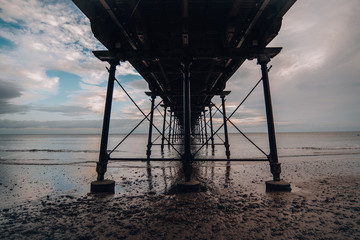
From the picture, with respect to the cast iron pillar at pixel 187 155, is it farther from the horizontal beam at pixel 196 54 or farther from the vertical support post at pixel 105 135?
the vertical support post at pixel 105 135

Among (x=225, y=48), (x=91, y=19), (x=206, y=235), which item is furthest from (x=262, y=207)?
(x=91, y=19)

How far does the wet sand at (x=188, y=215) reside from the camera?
84.0 inches

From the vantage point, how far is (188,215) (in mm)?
Answer: 2656

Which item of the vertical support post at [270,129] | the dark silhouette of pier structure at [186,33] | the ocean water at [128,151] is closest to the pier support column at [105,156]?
the dark silhouette of pier structure at [186,33]

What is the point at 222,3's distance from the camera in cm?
342

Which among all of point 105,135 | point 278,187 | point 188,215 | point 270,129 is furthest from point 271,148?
point 105,135

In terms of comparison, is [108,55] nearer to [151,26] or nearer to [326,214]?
[151,26]

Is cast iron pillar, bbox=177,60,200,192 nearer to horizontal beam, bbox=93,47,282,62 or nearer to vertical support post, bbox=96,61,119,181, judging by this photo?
horizontal beam, bbox=93,47,282,62

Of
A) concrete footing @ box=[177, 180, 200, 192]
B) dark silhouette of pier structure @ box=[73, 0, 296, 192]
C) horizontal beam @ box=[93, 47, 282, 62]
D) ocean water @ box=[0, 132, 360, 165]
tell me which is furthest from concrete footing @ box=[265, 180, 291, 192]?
ocean water @ box=[0, 132, 360, 165]

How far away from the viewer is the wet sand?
7.00 feet

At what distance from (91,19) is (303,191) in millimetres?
6297

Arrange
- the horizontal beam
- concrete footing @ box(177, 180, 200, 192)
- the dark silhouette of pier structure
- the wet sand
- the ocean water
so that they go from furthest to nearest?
the ocean water → the horizontal beam → concrete footing @ box(177, 180, 200, 192) → the dark silhouette of pier structure → the wet sand

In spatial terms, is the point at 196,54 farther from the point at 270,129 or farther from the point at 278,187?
the point at 278,187

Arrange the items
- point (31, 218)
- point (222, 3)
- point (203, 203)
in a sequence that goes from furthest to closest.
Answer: point (222, 3)
point (203, 203)
point (31, 218)
